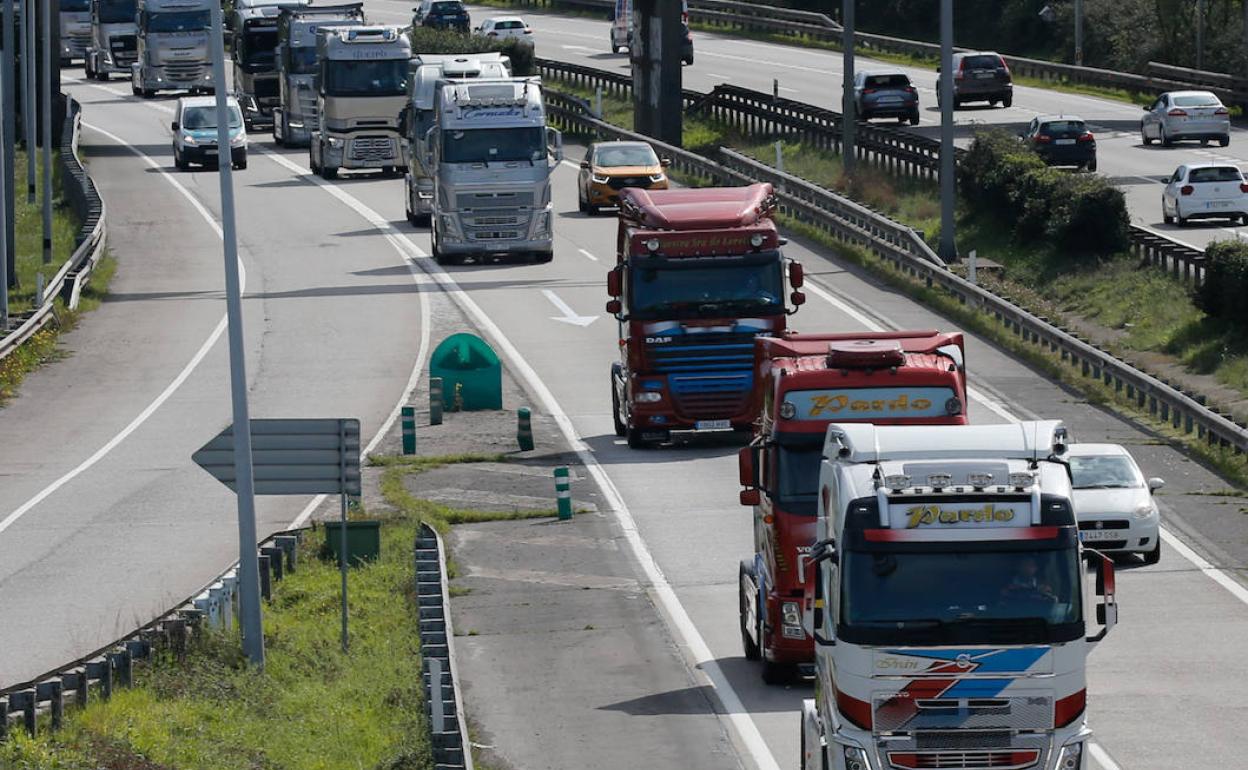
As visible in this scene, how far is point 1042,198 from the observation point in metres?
50.5

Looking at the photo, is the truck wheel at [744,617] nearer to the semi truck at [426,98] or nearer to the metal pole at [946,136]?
the metal pole at [946,136]

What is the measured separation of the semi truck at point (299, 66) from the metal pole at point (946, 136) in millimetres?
25909

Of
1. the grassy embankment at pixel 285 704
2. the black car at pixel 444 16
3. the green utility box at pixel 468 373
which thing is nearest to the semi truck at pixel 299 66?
the black car at pixel 444 16

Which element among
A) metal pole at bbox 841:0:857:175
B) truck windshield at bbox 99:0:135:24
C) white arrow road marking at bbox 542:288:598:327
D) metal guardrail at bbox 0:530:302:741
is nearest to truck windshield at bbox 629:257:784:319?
metal guardrail at bbox 0:530:302:741

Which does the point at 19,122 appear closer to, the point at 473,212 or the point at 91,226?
the point at 91,226

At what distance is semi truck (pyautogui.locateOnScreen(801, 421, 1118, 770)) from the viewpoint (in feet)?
45.5

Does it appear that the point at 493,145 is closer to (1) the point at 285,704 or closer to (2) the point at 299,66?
(2) the point at 299,66

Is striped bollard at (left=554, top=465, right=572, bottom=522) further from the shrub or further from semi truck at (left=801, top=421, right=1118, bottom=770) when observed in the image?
the shrub

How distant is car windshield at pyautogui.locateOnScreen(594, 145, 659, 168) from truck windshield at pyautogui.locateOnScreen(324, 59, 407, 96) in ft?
26.3

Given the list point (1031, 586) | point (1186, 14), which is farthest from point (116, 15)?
point (1031, 586)

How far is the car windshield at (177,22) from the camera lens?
3378 inches

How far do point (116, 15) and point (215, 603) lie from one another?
78306 mm

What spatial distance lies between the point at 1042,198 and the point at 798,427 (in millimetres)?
32240

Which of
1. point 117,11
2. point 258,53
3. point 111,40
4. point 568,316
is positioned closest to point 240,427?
point 568,316
